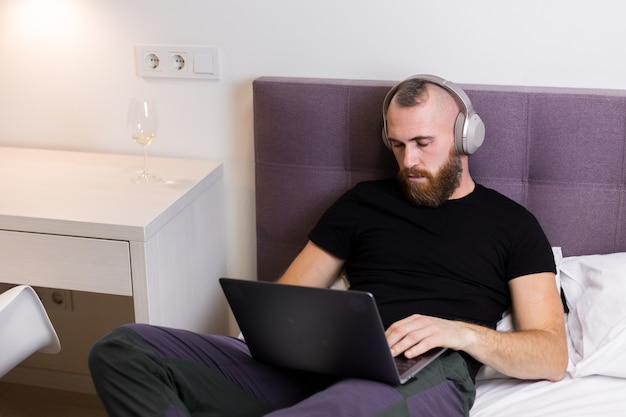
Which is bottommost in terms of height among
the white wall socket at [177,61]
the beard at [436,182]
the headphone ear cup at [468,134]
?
the beard at [436,182]

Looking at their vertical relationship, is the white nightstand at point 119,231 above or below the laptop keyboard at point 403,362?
above

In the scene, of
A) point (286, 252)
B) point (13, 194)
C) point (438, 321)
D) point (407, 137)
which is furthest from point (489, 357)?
point (13, 194)

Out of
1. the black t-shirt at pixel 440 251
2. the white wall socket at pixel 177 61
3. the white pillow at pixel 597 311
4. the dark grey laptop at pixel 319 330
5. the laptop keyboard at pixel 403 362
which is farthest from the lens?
the white wall socket at pixel 177 61

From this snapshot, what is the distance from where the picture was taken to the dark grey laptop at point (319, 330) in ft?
4.51

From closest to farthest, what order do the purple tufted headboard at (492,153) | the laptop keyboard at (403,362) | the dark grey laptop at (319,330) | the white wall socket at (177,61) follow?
1. the dark grey laptop at (319,330)
2. the laptop keyboard at (403,362)
3. the purple tufted headboard at (492,153)
4. the white wall socket at (177,61)

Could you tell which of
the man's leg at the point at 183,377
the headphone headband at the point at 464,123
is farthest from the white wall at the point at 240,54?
the man's leg at the point at 183,377

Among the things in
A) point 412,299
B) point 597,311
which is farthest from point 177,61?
point 597,311

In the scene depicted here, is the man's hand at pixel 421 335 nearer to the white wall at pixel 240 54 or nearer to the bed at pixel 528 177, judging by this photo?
the bed at pixel 528 177

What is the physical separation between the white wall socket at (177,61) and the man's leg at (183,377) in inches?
30.4

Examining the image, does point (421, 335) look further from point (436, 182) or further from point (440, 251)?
point (436, 182)

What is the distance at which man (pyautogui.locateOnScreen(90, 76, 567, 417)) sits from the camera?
1.47m

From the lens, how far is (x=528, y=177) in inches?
75.0

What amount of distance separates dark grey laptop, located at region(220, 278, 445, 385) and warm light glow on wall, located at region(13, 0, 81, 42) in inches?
41.3

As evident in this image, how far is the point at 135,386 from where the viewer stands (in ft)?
4.79
